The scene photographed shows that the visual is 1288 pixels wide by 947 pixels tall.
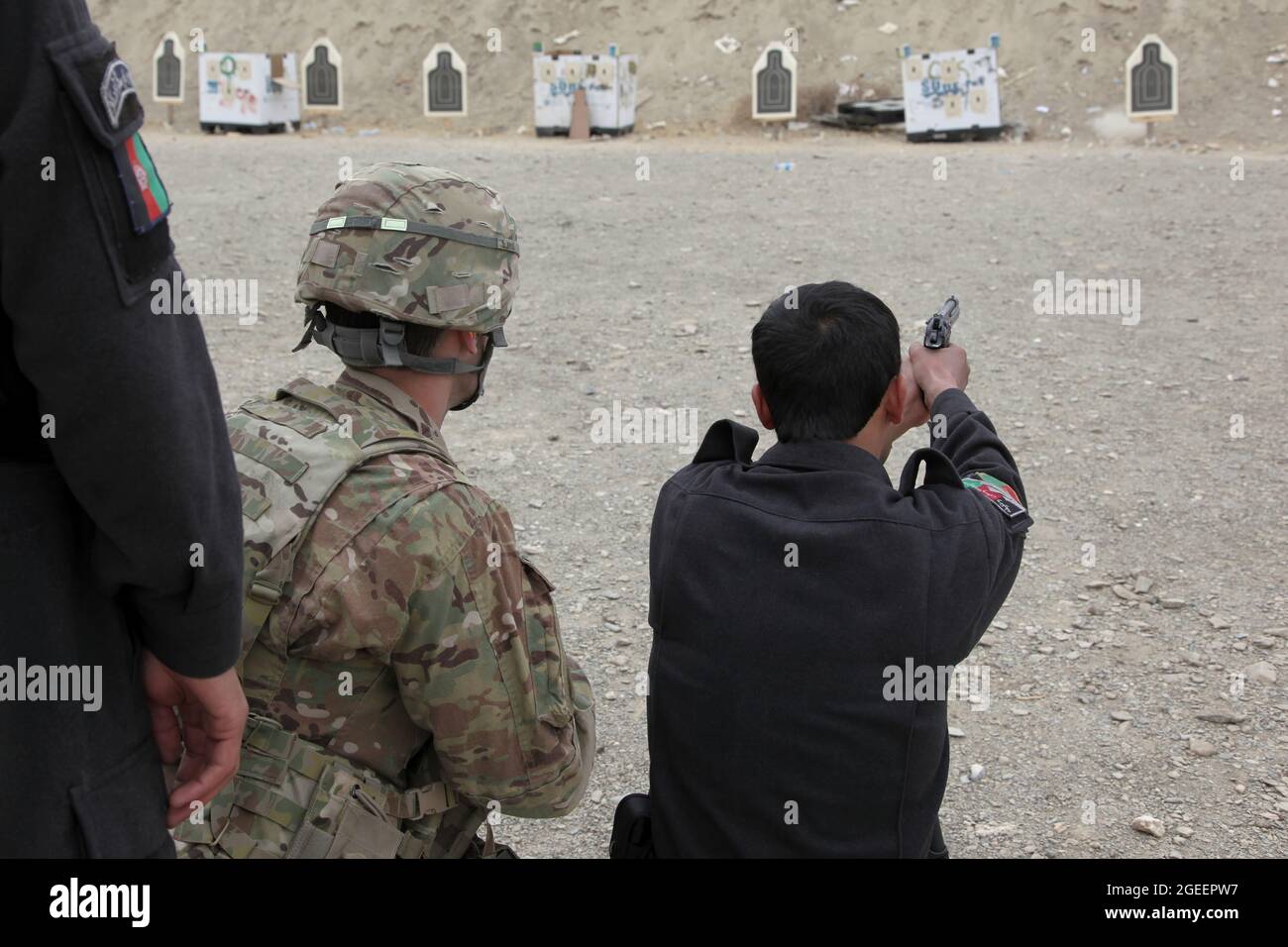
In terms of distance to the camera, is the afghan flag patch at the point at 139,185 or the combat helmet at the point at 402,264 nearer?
the afghan flag patch at the point at 139,185

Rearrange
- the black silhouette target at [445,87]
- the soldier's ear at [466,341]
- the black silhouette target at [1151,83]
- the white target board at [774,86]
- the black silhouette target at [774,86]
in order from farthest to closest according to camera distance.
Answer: the black silhouette target at [445,87]
the black silhouette target at [774,86]
the white target board at [774,86]
the black silhouette target at [1151,83]
the soldier's ear at [466,341]

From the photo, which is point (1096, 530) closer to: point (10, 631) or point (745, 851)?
point (745, 851)

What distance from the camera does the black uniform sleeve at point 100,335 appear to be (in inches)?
48.2

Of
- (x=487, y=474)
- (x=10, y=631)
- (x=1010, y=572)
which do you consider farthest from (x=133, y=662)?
(x=487, y=474)

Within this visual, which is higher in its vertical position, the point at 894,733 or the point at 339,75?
the point at 339,75

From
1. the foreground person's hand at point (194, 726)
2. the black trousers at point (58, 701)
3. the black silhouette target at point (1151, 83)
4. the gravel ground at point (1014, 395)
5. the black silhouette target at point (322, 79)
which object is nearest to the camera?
the black trousers at point (58, 701)

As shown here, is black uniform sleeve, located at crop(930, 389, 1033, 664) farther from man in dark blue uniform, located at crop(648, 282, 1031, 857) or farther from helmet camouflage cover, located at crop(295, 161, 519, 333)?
helmet camouflage cover, located at crop(295, 161, 519, 333)

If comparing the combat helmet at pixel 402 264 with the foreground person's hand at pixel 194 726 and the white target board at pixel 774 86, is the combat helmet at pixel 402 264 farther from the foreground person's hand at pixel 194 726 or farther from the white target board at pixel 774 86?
the white target board at pixel 774 86

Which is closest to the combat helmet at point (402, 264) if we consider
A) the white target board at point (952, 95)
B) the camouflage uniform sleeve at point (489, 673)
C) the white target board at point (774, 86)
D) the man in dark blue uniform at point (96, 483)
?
the camouflage uniform sleeve at point (489, 673)

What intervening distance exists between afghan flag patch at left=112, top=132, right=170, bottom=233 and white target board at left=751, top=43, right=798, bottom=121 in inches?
680

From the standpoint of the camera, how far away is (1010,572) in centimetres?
203

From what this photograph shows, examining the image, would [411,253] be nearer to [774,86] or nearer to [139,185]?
[139,185]

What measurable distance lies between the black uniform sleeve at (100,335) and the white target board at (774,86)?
56.9ft

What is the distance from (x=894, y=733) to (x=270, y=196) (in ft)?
32.4
